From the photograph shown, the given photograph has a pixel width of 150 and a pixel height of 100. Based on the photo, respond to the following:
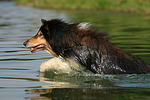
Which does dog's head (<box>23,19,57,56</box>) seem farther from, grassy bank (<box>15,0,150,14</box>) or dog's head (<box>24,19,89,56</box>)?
grassy bank (<box>15,0,150,14</box>)

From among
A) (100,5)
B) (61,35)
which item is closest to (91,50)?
(61,35)

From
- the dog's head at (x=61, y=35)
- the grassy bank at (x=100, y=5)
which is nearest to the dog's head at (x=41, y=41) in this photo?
the dog's head at (x=61, y=35)

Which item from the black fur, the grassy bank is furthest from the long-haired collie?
the grassy bank

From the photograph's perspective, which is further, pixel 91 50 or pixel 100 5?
pixel 100 5

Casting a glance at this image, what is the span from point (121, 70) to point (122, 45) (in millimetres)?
4951

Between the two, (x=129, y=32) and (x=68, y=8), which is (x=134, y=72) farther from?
(x=68, y=8)

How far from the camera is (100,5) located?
3156 cm

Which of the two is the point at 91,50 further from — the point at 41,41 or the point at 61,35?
the point at 41,41

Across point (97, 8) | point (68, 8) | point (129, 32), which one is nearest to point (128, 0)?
point (97, 8)

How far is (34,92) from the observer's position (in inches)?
271

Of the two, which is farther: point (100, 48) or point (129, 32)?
point (129, 32)

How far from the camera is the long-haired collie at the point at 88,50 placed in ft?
25.8

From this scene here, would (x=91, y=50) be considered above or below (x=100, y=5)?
below

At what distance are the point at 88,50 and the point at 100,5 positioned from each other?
78.6ft
